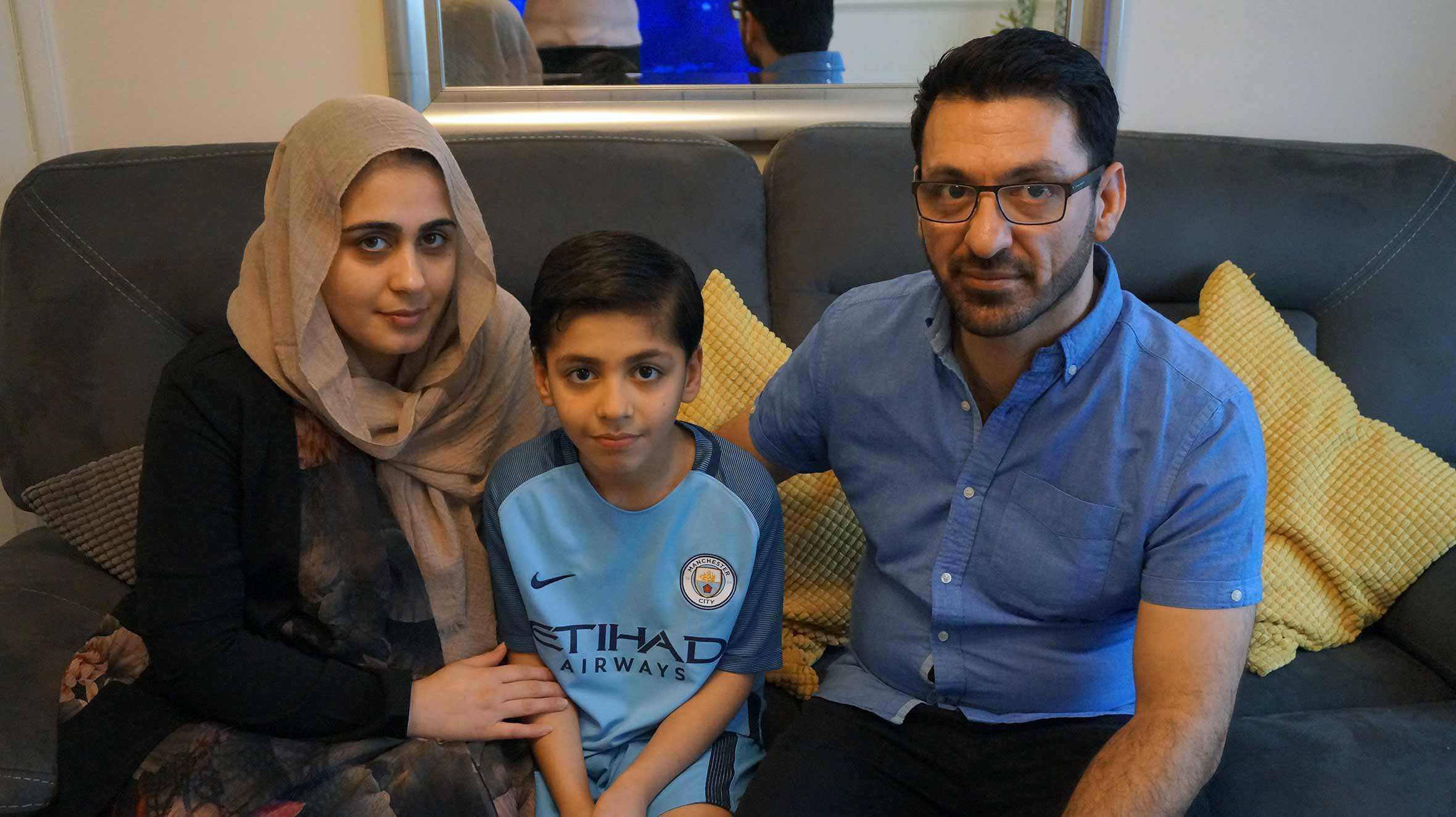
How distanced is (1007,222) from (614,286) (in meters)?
0.46

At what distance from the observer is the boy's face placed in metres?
1.30

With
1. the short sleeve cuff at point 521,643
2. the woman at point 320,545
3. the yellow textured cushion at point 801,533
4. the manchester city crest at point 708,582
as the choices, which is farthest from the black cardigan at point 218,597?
the yellow textured cushion at point 801,533

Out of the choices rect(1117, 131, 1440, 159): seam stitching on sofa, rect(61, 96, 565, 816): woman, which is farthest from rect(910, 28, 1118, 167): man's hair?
rect(1117, 131, 1440, 159): seam stitching on sofa

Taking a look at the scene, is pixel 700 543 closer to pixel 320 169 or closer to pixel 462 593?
pixel 462 593

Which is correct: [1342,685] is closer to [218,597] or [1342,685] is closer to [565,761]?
[565,761]

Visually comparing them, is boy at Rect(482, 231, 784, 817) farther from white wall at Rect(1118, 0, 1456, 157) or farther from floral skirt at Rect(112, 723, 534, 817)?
white wall at Rect(1118, 0, 1456, 157)

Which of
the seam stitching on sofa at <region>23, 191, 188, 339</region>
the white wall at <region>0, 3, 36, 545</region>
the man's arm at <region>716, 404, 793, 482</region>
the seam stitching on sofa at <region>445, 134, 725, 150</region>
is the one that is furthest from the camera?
the white wall at <region>0, 3, 36, 545</region>

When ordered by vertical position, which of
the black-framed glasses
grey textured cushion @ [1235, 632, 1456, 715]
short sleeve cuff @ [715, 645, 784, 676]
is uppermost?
the black-framed glasses

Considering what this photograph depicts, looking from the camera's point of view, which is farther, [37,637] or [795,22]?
[795,22]

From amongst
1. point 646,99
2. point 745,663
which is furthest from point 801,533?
point 646,99

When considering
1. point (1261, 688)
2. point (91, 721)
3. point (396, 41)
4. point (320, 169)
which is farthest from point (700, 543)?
point (396, 41)

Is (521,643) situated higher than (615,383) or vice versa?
(615,383)

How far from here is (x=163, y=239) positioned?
1768 millimetres

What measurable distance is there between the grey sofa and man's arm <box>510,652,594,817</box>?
0.56 m
